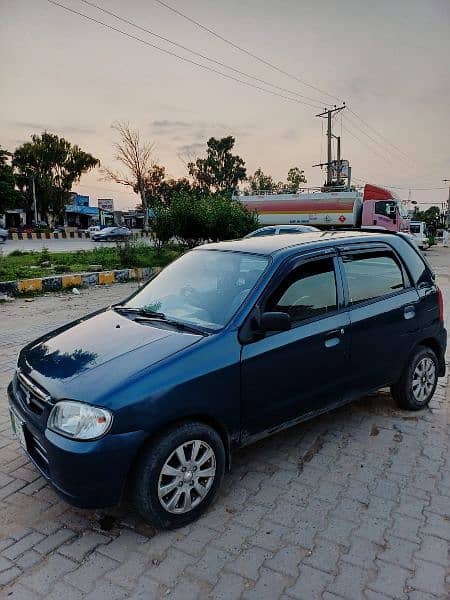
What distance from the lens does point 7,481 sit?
3215 mm

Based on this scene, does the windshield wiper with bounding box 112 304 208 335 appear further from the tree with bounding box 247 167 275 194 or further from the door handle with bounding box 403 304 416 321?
the tree with bounding box 247 167 275 194

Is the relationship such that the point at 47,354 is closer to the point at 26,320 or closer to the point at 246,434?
the point at 246,434

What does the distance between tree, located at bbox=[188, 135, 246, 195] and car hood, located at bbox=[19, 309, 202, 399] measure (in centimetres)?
5679

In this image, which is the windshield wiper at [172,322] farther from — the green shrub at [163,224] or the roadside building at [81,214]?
the roadside building at [81,214]

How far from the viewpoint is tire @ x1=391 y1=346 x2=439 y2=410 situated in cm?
→ 419

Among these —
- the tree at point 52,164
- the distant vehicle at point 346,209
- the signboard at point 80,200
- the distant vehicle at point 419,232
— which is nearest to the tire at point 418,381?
the distant vehicle at point 346,209

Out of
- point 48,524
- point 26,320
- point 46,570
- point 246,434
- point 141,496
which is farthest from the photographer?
point 26,320

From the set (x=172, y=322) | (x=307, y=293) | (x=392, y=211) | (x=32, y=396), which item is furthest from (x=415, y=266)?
(x=392, y=211)

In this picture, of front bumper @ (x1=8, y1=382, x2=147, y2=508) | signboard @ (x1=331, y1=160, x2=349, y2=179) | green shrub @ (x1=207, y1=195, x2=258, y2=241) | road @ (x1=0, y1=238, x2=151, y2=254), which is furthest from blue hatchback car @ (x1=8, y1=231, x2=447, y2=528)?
signboard @ (x1=331, y1=160, x2=349, y2=179)

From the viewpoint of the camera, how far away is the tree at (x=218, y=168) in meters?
58.8

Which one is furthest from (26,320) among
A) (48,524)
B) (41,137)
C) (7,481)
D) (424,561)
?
(41,137)

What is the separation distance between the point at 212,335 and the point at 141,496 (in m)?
1.02

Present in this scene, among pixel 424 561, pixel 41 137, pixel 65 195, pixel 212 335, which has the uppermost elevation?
pixel 41 137

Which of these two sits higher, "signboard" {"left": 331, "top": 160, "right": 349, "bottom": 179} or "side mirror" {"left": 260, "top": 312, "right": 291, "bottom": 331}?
"signboard" {"left": 331, "top": 160, "right": 349, "bottom": 179}
